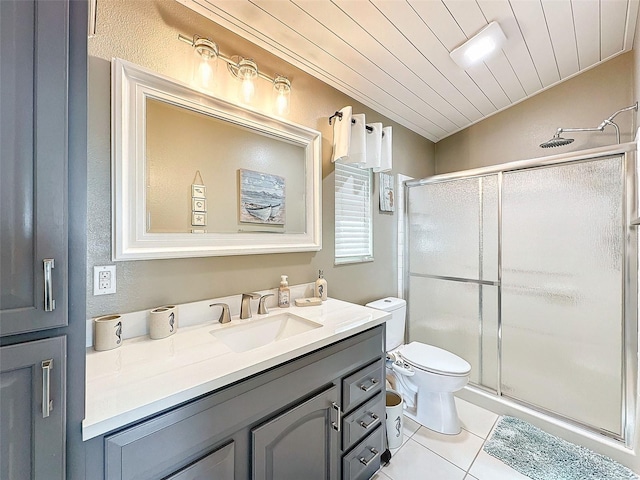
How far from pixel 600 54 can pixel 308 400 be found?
2.97 metres

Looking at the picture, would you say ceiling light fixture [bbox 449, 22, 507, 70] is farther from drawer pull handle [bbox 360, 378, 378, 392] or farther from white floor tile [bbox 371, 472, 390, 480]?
white floor tile [bbox 371, 472, 390, 480]

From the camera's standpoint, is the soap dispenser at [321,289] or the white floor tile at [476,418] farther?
the white floor tile at [476,418]

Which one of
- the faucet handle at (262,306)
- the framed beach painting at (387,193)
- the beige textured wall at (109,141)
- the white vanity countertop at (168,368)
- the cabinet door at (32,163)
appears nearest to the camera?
the cabinet door at (32,163)

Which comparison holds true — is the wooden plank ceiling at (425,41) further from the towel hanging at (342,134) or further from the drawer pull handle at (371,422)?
the drawer pull handle at (371,422)

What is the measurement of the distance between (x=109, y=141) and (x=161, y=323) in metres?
0.72

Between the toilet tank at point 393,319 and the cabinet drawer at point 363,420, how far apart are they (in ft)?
2.30

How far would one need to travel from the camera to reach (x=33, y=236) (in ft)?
1.65

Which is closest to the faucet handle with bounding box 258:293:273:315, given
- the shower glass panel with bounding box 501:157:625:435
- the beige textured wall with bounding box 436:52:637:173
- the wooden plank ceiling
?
the wooden plank ceiling

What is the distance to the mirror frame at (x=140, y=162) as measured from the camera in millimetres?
1032

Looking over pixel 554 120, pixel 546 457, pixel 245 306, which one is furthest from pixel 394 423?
pixel 554 120

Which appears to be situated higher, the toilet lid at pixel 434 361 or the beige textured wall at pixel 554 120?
the beige textured wall at pixel 554 120

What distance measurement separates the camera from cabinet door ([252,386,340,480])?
0.88 meters

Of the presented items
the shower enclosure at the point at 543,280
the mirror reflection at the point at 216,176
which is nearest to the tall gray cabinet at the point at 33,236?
the mirror reflection at the point at 216,176

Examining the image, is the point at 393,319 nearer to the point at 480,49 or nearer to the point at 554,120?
the point at 480,49
